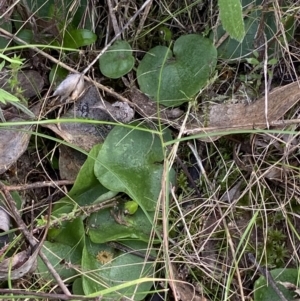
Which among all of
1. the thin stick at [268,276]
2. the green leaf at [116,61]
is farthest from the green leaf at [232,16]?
the thin stick at [268,276]

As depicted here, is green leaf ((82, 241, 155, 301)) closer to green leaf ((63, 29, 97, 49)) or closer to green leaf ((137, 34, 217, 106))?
green leaf ((137, 34, 217, 106))

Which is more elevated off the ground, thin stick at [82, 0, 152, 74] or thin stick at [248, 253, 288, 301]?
thin stick at [82, 0, 152, 74]

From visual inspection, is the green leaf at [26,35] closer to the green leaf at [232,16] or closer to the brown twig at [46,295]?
the green leaf at [232,16]

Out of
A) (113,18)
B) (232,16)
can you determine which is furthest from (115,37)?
(232,16)

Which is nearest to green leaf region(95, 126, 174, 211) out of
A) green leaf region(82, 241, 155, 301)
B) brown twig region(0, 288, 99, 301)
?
green leaf region(82, 241, 155, 301)

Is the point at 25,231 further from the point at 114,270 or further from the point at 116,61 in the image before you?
the point at 116,61

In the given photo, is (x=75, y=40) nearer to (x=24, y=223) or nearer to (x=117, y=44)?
(x=117, y=44)
